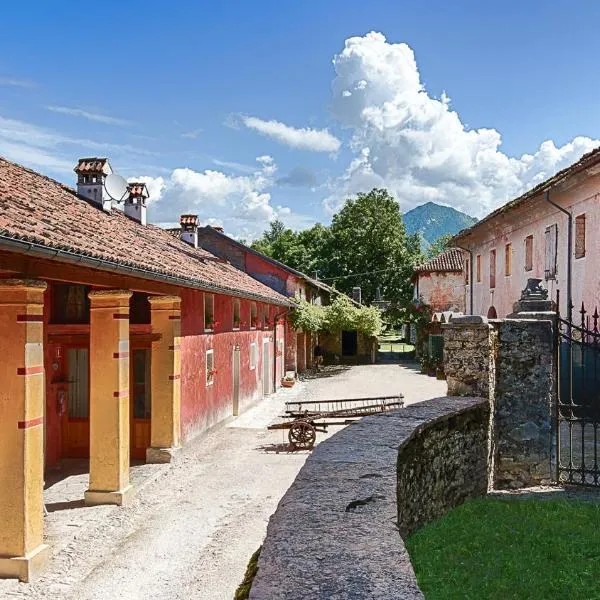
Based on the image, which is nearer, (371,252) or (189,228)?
(189,228)

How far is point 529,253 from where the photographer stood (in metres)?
17.8

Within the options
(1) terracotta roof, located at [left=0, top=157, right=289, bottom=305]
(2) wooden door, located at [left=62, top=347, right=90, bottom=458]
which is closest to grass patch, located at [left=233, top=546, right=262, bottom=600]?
(1) terracotta roof, located at [left=0, top=157, right=289, bottom=305]

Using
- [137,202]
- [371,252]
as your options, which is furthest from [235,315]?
[371,252]

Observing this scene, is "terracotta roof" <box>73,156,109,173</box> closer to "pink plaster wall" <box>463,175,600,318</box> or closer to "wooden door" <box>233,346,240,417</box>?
"wooden door" <box>233,346,240,417</box>

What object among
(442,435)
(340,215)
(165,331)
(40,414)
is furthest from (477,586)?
(340,215)

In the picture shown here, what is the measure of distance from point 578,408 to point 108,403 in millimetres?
6778

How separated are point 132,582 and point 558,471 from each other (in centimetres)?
540

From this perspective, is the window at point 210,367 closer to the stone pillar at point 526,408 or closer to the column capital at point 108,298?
the column capital at point 108,298

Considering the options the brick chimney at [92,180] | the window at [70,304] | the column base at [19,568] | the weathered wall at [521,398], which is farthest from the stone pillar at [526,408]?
the brick chimney at [92,180]

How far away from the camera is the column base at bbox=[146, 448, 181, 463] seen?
10938 mm

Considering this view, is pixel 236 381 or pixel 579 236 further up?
pixel 579 236

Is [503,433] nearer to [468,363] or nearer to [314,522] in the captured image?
[468,363]

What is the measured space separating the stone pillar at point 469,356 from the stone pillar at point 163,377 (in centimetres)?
558

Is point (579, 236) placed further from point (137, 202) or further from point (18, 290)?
point (18, 290)
